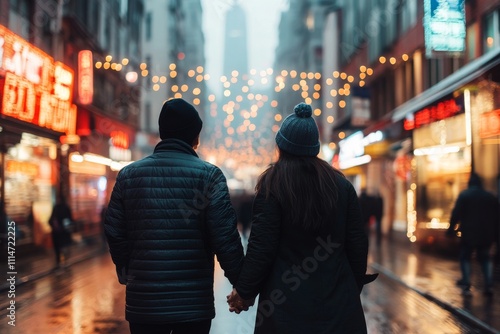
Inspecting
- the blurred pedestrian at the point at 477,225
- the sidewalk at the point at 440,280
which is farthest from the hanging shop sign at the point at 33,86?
the blurred pedestrian at the point at 477,225

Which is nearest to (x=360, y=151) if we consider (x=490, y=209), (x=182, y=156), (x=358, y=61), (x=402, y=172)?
(x=402, y=172)

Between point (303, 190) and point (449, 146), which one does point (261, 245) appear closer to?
point (303, 190)

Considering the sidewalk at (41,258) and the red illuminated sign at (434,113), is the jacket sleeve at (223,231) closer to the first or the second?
the sidewalk at (41,258)

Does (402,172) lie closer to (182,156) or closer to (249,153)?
(182,156)

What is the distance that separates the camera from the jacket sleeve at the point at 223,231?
12.4 ft

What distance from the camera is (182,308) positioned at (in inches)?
145

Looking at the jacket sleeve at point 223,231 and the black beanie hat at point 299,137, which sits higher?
the black beanie hat at point 299,137

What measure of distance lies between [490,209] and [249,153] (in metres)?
85.2

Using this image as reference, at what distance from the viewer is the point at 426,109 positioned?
61.9 ft

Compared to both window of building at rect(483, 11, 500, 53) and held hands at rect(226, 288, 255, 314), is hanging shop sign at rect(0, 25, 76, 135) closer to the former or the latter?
window of building at rect(483, 11, 500, 53)

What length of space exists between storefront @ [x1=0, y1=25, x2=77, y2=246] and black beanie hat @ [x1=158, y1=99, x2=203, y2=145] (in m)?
15.2

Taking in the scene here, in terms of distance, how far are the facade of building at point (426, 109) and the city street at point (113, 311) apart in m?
4.03

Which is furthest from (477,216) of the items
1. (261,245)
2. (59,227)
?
(59,227)

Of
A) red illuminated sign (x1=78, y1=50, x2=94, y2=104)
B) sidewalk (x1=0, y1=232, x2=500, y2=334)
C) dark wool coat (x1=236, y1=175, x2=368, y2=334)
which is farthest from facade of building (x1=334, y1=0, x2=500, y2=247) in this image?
red illuminated sign (x1=78, y1=50, x2=94, y2=104)
